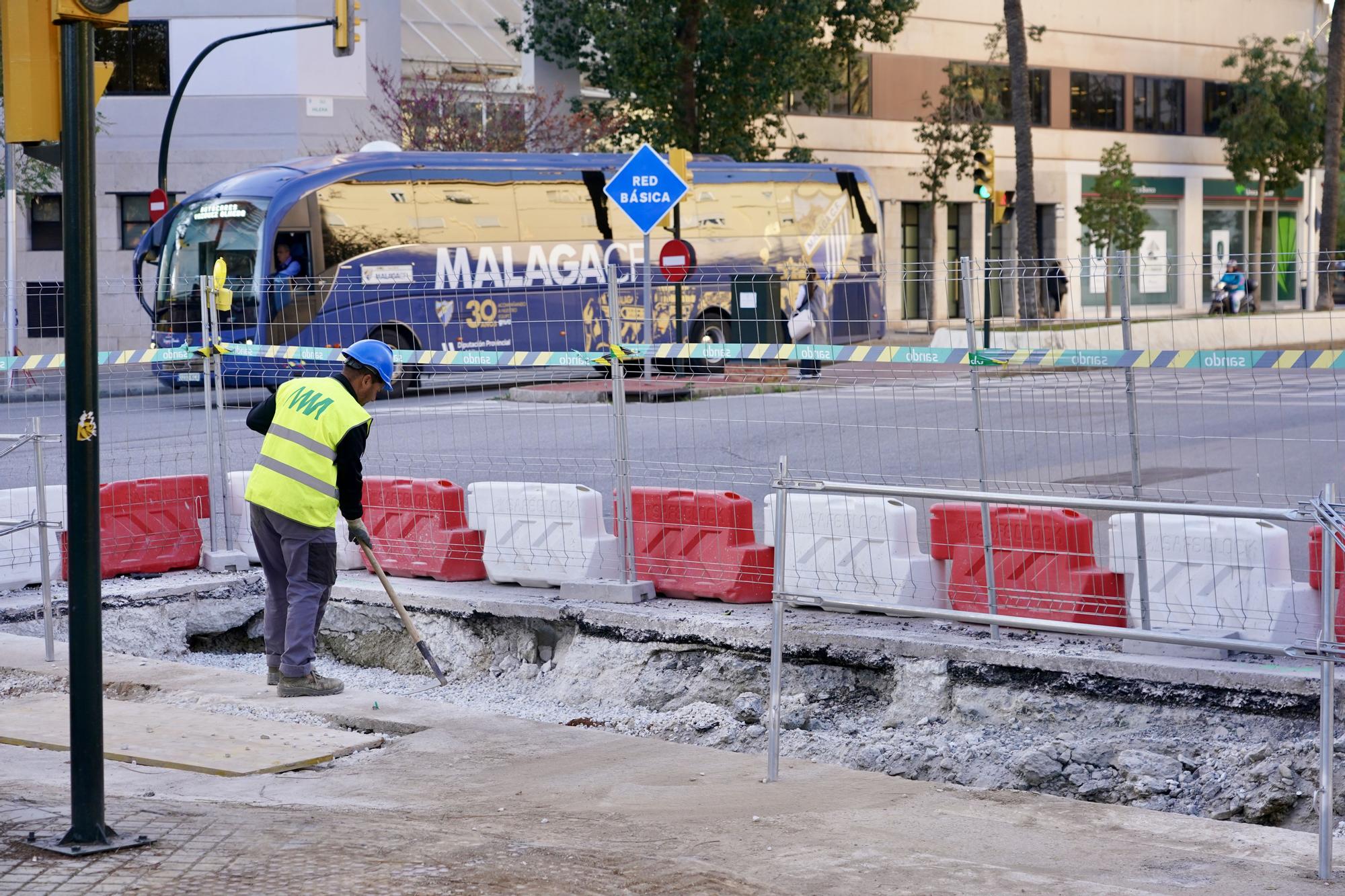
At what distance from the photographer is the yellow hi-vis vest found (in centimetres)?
745

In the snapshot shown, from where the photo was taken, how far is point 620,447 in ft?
→ 27.3

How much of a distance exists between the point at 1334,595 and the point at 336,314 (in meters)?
18.4

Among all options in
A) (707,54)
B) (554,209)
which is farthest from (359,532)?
(707,54)

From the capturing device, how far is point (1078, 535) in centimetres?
739

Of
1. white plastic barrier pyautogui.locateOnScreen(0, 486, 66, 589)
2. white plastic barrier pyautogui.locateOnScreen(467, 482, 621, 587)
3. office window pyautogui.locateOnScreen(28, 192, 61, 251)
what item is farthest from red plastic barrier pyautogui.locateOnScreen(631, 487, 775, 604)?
office window pyautogui.locateOnScreen(28, 192, 61, 251)

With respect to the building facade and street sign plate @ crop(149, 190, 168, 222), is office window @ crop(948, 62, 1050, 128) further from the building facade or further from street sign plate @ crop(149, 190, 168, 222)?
street sign plate @ crop(149, 190, 168, 222)

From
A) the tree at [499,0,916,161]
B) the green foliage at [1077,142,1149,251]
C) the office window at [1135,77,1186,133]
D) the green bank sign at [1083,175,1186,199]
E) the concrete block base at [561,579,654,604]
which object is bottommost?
the concrete block base at [561,579,654,604]

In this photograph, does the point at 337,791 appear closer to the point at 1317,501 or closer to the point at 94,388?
the point at 94,388

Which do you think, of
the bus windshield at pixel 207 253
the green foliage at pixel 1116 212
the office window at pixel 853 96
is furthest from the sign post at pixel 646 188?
the green foliage at pixel 1116 212

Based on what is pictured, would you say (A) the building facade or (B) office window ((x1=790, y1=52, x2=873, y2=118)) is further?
(A) the building facade

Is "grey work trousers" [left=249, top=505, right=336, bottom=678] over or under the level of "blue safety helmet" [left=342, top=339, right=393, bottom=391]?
under

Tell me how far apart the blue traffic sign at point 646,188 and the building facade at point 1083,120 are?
2016cm

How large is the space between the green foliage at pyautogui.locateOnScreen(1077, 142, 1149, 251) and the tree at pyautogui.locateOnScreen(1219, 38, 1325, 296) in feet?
26.3

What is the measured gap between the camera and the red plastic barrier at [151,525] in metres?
Result: 9.66
